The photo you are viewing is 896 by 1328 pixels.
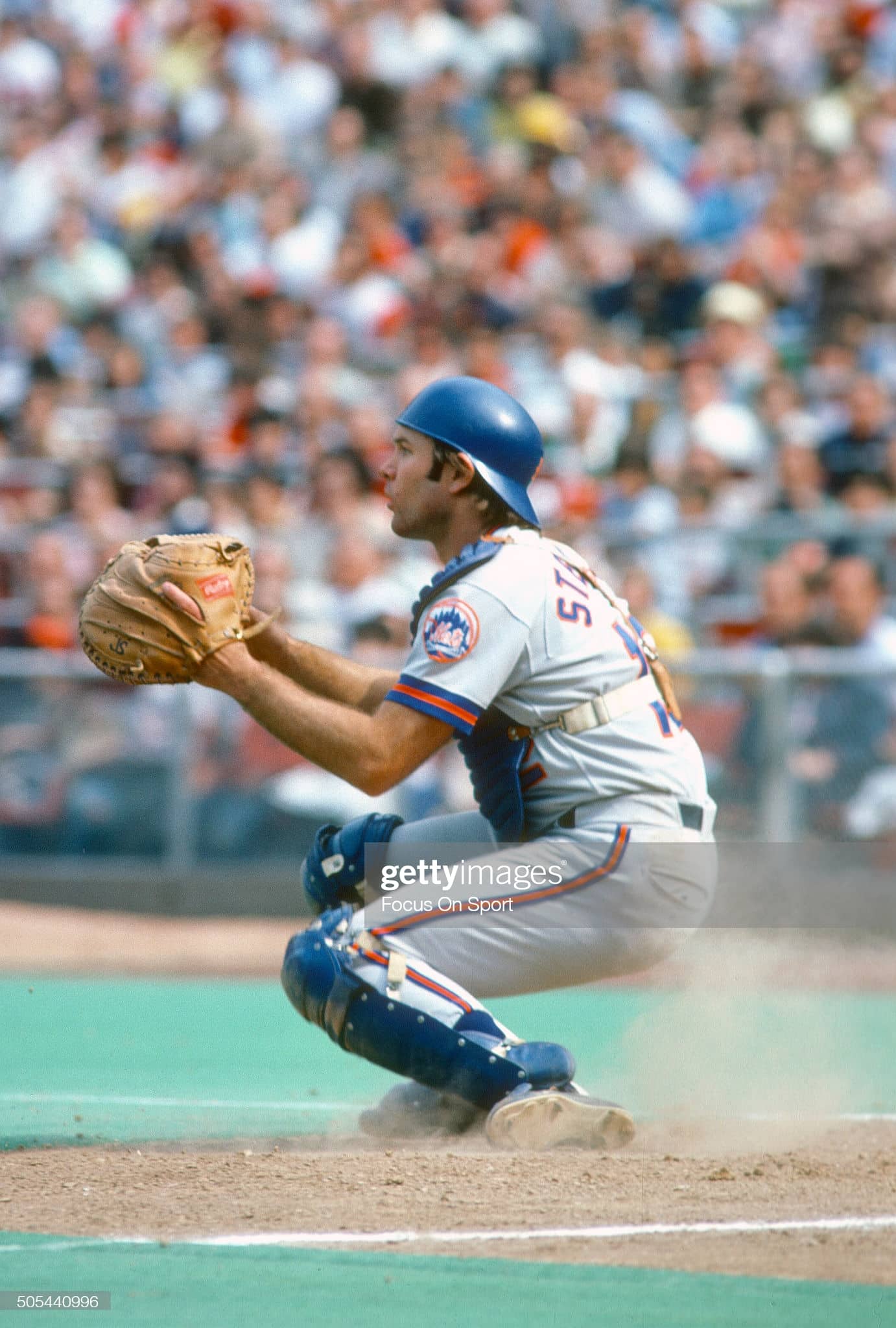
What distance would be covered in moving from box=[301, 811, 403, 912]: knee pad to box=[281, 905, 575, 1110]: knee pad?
51cm

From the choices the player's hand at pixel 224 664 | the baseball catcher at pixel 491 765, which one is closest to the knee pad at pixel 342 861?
the baseball catcher at pixel 491 765

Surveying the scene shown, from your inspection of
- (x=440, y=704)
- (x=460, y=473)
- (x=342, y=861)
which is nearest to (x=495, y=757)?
(x=440, y=704)

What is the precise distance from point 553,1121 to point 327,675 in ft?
4.46

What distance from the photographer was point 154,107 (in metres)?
15.6

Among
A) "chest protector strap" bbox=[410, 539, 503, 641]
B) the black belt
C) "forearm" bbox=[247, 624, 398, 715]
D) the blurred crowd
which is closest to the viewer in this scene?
"chest protector strap" bbox=[410, 539, 503, 641]

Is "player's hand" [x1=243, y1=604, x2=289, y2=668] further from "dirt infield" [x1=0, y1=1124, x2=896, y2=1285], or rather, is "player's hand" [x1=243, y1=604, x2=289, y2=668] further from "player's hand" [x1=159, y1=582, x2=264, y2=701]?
"dirt infield" [x1=0, y1=1124, x2=896, y2=1285]

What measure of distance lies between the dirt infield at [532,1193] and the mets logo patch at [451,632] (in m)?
1.17

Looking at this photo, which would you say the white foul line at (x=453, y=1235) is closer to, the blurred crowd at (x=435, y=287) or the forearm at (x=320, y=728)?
the forearm at (x=320, y=728)

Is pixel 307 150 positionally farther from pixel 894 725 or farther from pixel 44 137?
pixel 894 725

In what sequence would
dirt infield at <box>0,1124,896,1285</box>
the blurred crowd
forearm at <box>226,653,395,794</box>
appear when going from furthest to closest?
1. the blurred crowd
2. forearm at <box>226,653,395,794</box>
3. dirt infield at <box>0,1124,896,1285</box>

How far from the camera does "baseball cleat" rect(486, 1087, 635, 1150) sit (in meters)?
4.34

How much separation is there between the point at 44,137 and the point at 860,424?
8.08 m

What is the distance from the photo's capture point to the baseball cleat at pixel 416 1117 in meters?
4.67

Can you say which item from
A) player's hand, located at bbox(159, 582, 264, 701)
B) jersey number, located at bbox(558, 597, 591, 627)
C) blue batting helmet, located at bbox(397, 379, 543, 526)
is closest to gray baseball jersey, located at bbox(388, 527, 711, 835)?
jersey number, located at bbox(558, 597, 591, 627)
